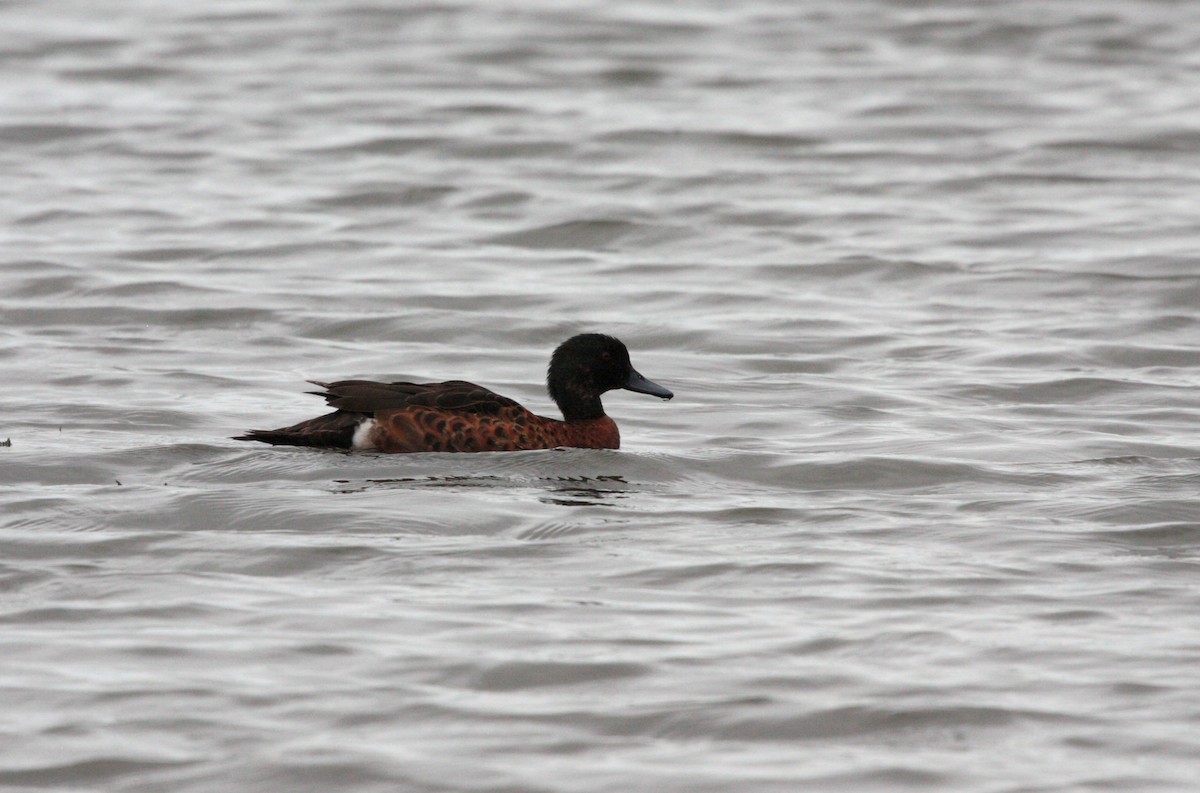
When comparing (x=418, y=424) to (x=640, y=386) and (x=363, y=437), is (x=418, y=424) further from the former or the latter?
(x=640, y=386)

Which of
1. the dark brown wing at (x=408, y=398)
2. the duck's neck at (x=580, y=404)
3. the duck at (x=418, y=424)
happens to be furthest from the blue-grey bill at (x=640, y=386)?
the dark brown wing at (x=408, y=398)

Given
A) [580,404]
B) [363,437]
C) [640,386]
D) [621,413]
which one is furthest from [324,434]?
[621,413]

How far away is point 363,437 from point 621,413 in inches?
84.5

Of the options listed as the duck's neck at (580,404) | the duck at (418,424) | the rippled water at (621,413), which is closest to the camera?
the rippled water at (621,413)

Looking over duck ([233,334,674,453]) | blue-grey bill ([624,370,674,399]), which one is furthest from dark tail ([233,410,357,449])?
blue-grey bill ([624,370,674,399])

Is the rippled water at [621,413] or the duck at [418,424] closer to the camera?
the rippled water at [621,413]

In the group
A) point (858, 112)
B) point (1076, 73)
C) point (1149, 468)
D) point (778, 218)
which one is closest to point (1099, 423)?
point (1149, 468)

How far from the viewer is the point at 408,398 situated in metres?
9.38

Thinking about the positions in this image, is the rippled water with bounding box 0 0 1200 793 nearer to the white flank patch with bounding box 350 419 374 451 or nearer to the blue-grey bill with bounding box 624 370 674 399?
the white flank patch with bounding box 350 419 374 451

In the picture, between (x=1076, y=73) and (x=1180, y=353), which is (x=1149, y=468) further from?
(x=1076, y=73)

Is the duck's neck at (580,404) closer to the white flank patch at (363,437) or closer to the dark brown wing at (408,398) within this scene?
the dark brown wing at (408,398)

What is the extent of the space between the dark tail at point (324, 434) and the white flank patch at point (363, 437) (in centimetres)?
1

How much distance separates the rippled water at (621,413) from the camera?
20.3 feet

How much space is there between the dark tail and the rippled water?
6cm
